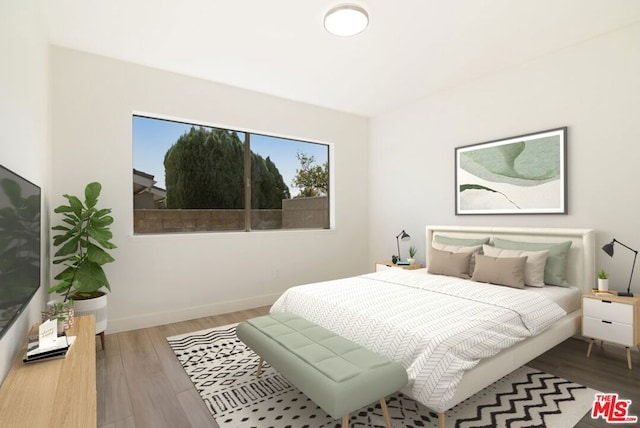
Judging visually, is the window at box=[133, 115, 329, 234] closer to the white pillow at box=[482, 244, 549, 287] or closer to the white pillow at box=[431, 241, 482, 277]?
the white pillow at box=[431, 241, 482, 277]

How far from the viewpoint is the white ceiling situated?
2.61 m

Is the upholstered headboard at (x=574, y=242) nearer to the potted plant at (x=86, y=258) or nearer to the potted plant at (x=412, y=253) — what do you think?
the potted plant at (x=412, y=253)

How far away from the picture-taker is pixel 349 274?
208 inches

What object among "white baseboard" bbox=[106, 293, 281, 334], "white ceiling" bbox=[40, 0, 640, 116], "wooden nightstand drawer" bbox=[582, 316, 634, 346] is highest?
"white ceiling" bbox=[40, 0, 640, 116]

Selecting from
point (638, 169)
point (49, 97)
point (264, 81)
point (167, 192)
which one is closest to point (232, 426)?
point (167, 192)

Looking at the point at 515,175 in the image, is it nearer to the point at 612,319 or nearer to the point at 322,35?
the point at 612,319

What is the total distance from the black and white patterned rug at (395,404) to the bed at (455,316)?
0.19 metres

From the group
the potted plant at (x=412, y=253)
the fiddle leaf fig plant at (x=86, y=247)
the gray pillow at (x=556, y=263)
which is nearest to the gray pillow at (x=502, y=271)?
the gray pillow at (x=556, y=263)

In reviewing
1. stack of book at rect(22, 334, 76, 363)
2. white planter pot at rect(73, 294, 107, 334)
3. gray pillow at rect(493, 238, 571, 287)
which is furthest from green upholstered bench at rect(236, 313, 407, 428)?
gray pillow at rect(493, 238, 571, 287)

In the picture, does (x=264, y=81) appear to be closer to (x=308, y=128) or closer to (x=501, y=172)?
(x=308, y=128)

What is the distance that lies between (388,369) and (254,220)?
3.16 m

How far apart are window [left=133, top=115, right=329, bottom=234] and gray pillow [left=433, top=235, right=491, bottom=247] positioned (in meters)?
1.81

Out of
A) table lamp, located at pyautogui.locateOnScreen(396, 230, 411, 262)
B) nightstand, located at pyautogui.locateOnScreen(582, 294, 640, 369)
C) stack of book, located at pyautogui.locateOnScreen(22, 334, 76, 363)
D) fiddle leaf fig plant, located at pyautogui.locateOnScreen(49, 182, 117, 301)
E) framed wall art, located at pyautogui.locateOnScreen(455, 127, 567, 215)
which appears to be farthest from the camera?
table lamp, located at pyautogui.locateOnScreen(396, 230, 411, 262)

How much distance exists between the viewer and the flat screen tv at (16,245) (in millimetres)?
1366
